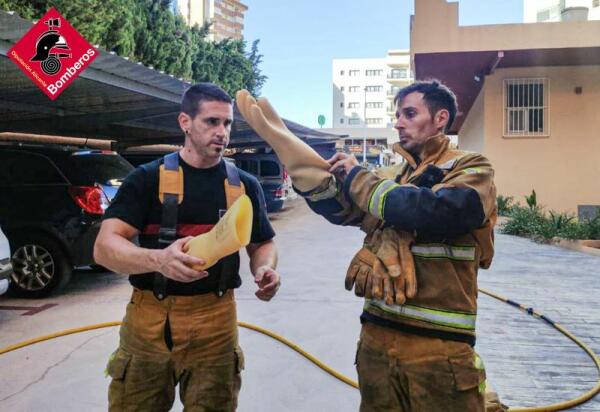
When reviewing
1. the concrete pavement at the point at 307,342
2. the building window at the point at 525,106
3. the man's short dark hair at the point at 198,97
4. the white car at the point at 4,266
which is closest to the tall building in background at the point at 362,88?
the building window at the point at 525,106

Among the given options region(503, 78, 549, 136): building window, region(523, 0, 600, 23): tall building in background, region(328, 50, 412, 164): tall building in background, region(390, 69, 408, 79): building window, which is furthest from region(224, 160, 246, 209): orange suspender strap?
region(328, 50, 412, 164): tall building in background

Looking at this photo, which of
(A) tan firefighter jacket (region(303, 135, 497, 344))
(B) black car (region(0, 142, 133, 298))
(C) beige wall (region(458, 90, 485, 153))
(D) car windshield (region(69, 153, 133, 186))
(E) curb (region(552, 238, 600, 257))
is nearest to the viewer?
(A) tan firefighter jacket (region(303, 135, 497, 344))

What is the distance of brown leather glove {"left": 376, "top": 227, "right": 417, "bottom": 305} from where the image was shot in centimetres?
170

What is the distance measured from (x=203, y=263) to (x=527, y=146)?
14.7 metres

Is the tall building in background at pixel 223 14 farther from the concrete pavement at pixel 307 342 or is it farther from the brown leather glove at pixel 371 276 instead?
the brown leather glove at pixel 371 276

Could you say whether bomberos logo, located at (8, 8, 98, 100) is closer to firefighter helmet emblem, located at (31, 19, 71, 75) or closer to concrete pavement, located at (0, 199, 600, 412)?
firefighter helmet emblem, located at (31, 19, 71, 75)

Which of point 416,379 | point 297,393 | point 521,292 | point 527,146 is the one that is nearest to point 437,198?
point 416,379

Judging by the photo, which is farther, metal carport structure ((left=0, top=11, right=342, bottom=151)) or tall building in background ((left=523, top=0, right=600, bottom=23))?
tall building in background ((left=523, top=0, right=600, bottom=23))

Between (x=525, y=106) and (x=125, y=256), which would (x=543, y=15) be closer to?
(x=525, y=106)

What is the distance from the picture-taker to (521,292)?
20.1ft

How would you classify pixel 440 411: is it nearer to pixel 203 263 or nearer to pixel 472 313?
pixel 472 313

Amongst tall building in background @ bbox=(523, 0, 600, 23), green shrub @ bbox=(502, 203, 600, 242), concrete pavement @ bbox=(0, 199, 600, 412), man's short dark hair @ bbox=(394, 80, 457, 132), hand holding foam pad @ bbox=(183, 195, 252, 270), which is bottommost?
concrete pavement @ bbox=(0, 199, 600, 412)

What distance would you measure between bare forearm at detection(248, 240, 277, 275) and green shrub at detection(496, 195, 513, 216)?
42.8ft

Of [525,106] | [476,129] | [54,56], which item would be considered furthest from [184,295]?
[476,129]
